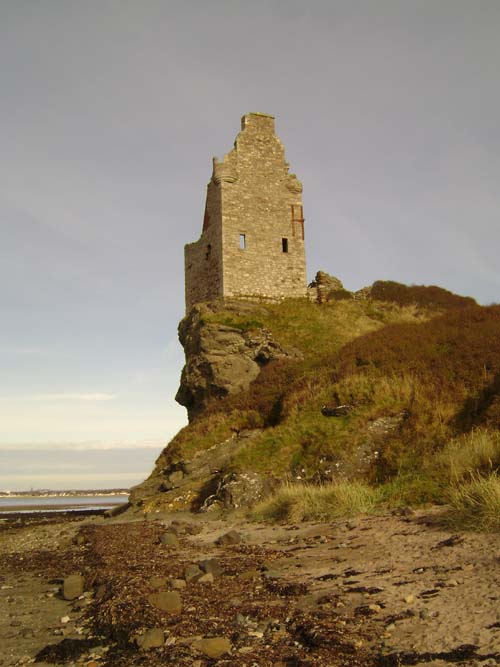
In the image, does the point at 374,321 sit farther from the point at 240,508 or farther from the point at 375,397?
the point at 240,508

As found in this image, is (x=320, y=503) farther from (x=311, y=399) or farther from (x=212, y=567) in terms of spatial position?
(x=311, y=399)

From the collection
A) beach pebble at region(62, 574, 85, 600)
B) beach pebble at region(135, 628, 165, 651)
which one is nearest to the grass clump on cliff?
beach pebble at region(62, 574, 85, 600)

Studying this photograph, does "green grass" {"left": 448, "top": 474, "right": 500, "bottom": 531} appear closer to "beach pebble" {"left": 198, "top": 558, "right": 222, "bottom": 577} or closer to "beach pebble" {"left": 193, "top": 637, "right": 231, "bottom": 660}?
"beach pebble" {"left": 198, "top": 558, "right": 222, "bottom": 577}

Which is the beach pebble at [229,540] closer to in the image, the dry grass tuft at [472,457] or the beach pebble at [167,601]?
the beach pebble at [167,601]

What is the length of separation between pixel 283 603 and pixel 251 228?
26.5 m

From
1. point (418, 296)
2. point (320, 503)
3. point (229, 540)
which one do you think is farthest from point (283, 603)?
point (418, 296)

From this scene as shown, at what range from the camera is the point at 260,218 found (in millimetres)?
33000

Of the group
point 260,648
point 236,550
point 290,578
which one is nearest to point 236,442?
point 236,550

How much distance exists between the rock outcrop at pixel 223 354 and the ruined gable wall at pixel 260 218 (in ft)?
7.67

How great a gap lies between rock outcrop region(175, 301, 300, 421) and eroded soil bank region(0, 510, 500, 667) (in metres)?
15.6

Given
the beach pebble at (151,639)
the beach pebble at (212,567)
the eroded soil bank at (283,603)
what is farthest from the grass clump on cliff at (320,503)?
the beach pebble at (151,639)

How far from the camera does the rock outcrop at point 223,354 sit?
93.8 feet

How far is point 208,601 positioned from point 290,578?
55.8 inches

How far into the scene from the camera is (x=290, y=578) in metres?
9.10
